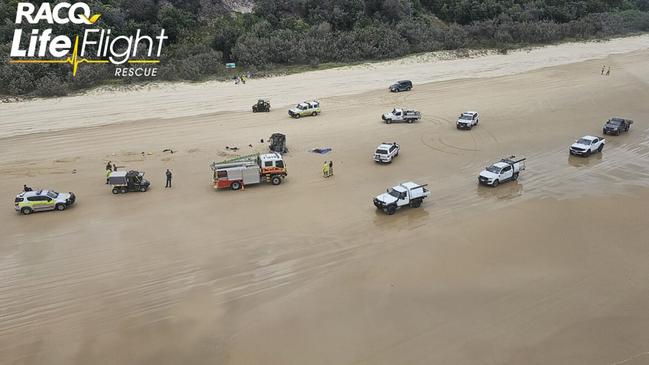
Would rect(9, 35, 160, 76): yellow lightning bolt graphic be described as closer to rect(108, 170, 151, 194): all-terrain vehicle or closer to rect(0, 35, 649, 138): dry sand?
rect(0, 35, 649, 138): dry sand

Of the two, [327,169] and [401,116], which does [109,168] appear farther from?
[401,116]

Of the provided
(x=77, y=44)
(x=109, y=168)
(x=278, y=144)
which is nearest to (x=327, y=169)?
(x=278, y=144)

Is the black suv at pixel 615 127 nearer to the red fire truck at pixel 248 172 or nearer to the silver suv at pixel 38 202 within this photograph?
the red fire truck at pixel 248 172

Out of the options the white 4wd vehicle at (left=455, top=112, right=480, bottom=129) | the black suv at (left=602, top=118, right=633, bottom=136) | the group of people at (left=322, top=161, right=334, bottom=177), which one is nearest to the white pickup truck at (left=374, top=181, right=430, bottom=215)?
Result: the group of people at (left=322, top=161, right=334, bottom=177)

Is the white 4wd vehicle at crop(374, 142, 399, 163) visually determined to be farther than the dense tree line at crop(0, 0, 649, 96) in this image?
No

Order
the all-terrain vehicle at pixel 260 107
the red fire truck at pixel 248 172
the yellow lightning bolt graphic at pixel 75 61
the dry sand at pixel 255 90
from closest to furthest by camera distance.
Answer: the red fire truck at pixel 248 172
the dry sand at pixel 255 90
the all-terrain vehicle at pixel 260 107
the yellow lightning bolt graphic at pixel 75 61

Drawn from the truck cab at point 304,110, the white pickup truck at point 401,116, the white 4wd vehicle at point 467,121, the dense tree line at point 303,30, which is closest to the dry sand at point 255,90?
the dense tree line at point 303,30

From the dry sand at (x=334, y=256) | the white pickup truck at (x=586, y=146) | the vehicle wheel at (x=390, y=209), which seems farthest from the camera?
the white pickup truck at (x=586, y=146)
